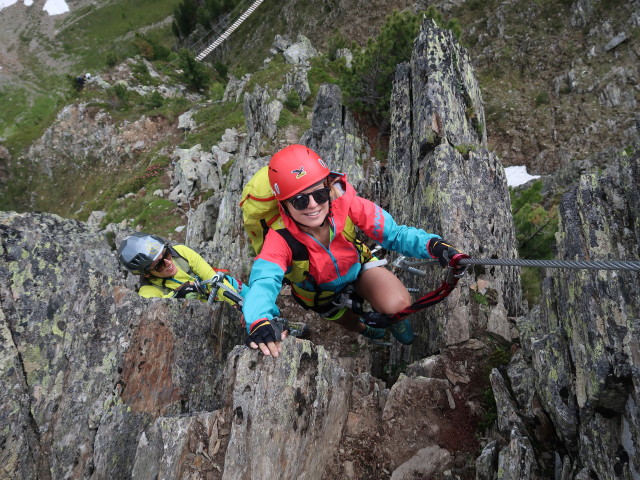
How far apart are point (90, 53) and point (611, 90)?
282ft

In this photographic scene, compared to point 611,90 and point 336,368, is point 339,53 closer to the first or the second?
point 611,90

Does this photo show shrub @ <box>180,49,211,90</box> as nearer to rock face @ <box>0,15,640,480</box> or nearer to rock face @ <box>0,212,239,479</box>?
rock face @ <box>0,15,640,480</box>

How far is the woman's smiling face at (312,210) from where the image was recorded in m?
5.32

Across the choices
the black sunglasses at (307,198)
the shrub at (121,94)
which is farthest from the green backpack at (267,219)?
the shrub at (121,94)

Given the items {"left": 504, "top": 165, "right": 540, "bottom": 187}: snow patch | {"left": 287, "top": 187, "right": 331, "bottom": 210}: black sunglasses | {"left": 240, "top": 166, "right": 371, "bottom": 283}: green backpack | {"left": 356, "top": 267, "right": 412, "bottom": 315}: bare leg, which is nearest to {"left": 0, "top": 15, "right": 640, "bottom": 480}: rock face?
{"left": 356, "top": 267, "right": 412, "bottom": 315}: bare leg

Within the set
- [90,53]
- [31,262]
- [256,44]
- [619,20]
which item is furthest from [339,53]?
[90,53]

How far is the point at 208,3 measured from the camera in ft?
216

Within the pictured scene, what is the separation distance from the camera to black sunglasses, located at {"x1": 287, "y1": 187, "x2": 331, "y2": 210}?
5.29m

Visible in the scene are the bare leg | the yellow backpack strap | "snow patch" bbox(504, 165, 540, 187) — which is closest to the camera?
the yellow backpack strap

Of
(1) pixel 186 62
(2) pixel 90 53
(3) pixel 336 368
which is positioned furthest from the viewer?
(2) pixel 90 53

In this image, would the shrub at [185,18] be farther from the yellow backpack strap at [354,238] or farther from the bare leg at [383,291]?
the bare leg at [383,291]

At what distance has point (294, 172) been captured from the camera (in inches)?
207

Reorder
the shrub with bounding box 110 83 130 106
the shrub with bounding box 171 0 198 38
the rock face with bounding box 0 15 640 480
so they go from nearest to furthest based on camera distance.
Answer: the rock face with bounding box 0 15 640 480
the shrub with bounding box 110 83 130 106
the shrub with bounding box 171 0 198 38

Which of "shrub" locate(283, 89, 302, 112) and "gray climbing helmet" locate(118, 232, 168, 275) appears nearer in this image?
"gray climbing helmet" locate(118, 232, 168, 275)
